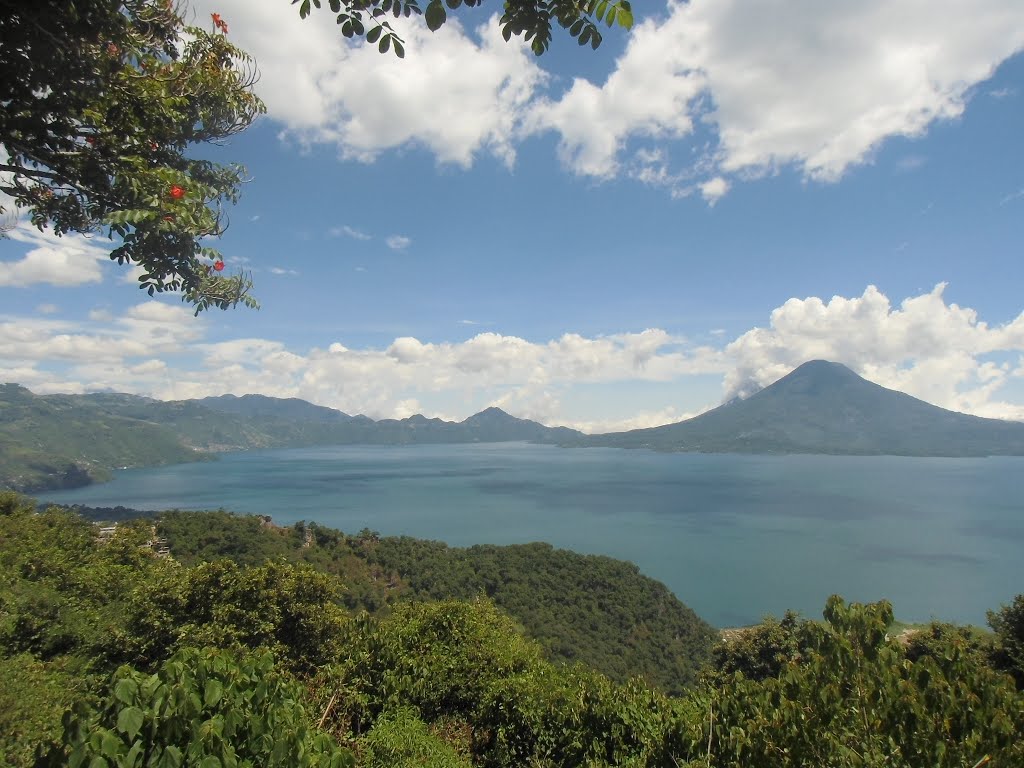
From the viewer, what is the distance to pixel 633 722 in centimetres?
812

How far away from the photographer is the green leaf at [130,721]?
2.52 m

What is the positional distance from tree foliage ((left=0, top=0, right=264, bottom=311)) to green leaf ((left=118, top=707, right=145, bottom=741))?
256cm

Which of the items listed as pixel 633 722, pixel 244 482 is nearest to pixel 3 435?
pixel 244 482

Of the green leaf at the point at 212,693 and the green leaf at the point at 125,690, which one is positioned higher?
the green leaf at the point at 125,690

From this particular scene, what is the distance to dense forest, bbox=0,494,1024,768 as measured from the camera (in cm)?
291

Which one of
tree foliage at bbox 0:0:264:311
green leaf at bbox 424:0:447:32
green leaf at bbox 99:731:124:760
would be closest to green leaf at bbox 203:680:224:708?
green leaf at bbox 99:731:124:760

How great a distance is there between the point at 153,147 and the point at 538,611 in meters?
48.3

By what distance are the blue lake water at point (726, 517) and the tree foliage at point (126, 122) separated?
63.2 m

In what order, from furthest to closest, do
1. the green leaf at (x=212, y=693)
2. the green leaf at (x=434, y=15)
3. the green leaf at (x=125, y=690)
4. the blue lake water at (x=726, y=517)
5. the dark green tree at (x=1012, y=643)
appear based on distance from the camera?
the blue lake water at (x=726, y=517) → the dark green tree at (x=1012, y=643) → the green leaf at (x=212, y=693) → the green leaf at (x=125, y=690) → the green leaf at (x=434, y=15)

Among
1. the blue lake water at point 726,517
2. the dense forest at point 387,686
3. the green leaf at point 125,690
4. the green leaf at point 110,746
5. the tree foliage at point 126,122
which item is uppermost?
the tree foliage at point 126,122

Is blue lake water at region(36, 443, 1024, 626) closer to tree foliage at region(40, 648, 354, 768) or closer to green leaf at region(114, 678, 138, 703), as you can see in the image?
tree foliage at region(40, 648, 354, 768)

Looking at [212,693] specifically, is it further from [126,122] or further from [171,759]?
[126,122]

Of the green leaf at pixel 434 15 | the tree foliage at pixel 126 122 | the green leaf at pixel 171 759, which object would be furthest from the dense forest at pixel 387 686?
the green leaf at pixel 434 15

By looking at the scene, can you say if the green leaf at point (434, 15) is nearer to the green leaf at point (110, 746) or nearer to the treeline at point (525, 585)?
the green leaf at point (110, 746)
